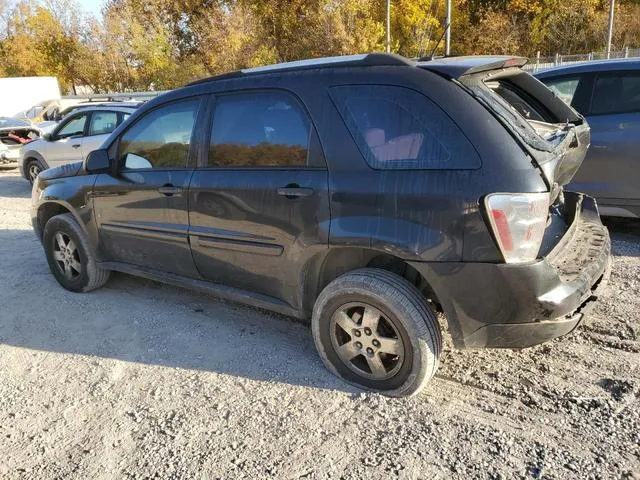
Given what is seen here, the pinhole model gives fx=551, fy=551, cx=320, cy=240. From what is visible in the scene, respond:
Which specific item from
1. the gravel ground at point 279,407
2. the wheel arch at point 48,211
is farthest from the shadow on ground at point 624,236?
the wheel arch at point 48,211

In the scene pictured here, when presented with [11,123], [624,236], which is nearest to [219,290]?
[624,236]

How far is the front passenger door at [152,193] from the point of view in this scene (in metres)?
3.82

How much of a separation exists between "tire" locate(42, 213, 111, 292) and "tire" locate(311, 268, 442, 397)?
2.41 m

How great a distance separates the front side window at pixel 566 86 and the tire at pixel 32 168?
9.20 metres

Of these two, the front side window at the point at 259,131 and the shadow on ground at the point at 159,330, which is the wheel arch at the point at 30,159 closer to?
the shadow on ground at the point at 159,330

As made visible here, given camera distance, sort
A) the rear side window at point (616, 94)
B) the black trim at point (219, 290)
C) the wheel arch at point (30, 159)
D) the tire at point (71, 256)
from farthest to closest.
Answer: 1. the wheel arch at point (30, 159)
2. the rear side window at point (616, 94)
3. the tire at point (71, 256)
4. the black trim at point (219, 290)

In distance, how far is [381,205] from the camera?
2.85 m

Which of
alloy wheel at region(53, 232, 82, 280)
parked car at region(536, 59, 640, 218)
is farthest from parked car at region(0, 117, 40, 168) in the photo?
parked car at region(536, 59, 640, 218)

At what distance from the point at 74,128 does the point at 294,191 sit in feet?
29.1

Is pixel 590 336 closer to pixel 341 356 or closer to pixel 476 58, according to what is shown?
pixel 341 356

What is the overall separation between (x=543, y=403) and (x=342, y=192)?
1.55 meters

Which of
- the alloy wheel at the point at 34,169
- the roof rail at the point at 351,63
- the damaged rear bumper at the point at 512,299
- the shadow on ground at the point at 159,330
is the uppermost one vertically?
the roof rail at the point at 351,63

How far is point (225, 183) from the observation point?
3.50m

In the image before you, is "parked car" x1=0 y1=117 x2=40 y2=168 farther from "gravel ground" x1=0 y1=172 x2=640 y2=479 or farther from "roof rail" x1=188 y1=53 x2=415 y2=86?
"roof rail" x1=188 y1=53 x2=415 y2=86
